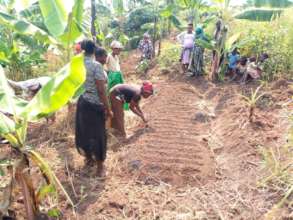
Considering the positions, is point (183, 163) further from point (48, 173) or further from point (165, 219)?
point (48, 173)

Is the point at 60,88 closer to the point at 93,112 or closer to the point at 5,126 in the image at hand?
the point at 5,126

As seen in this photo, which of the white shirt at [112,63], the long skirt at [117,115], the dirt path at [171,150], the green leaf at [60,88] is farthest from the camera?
the white shirt at [112,63]

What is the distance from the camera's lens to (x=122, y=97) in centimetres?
557

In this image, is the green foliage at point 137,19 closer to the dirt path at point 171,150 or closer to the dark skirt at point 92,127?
the dirt path at point 171,150

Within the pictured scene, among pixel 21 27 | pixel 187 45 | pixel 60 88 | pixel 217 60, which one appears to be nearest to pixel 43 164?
pixel 60 88

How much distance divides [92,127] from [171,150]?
57.1 inches

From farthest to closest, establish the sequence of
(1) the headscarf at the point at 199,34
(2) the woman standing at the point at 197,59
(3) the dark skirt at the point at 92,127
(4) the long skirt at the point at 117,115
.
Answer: (2) the woman standing at the point at 197,59
(1) the headscarf at the point at 199,34
(4) the long skirt at the point at 117,115
(3) the dark skirt at the point at 92,127

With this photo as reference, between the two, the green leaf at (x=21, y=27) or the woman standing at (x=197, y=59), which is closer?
the green leaf at (x=21, y=27)

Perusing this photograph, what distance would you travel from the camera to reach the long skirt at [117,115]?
561 cm

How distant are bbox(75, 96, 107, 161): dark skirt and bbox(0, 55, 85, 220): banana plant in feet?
3.36

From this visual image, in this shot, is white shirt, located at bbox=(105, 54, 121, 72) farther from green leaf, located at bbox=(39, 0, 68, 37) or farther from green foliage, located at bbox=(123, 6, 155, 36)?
green foliage, located at bbox=(123, 6, 155, 36)

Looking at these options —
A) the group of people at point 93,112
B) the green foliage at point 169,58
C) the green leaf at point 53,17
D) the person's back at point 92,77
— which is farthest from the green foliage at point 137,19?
the green leaf at point 53,17

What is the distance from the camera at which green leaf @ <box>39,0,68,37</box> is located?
3691 millimetres

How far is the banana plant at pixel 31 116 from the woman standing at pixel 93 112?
40.4 inches
